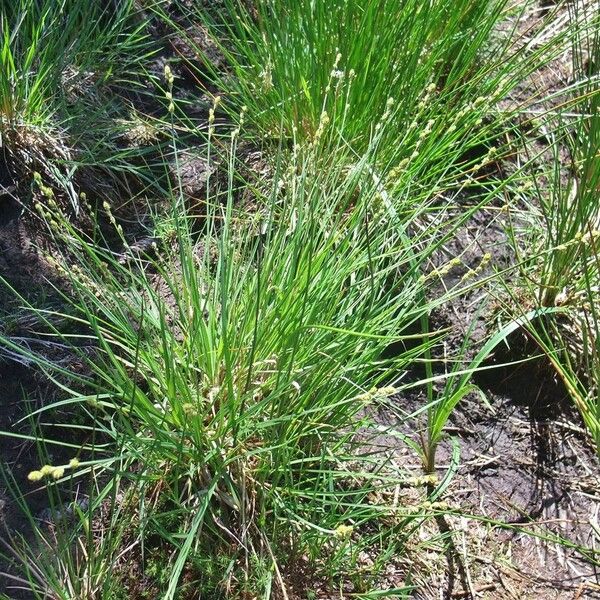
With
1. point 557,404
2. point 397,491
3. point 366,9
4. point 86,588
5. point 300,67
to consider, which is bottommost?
point 86,588

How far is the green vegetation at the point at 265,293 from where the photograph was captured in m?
1.46

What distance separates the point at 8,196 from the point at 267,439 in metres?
0.98

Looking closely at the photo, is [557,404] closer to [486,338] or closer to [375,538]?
[486,338]

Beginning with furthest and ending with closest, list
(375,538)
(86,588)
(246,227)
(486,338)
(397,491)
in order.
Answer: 1. (486,338)
2. (246,227)
3. (397,491)
4. (375,538)
5. (86,588)

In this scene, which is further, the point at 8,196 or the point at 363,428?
the point at 8,196

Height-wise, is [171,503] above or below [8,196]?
below

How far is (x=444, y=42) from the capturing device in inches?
80.5

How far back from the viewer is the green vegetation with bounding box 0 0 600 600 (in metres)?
1.46

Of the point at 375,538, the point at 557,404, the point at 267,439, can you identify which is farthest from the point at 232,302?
the point at 557,404

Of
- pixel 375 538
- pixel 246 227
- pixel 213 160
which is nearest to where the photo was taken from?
pixel 375 538

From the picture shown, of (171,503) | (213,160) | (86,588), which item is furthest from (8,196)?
(86,588)

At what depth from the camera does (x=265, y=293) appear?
Answer: 1566 millimetres

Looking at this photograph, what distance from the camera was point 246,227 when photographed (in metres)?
1.87

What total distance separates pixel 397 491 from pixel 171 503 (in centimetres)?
51
